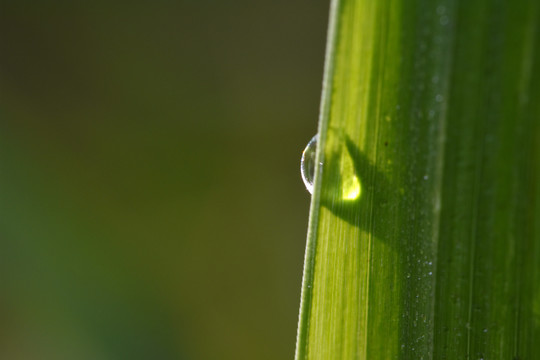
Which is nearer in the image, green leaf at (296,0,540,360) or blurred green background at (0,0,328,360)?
green leaf at (296,0,540,360)

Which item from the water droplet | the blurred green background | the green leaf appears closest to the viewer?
the green leaf

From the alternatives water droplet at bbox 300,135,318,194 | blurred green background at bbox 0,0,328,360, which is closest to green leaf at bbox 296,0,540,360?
water droplet at bbox 300,135,318,194

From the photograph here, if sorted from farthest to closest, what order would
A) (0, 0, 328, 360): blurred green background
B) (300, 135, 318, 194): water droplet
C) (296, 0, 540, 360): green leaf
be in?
(0, 0, 328, 360): blurred green background, (300, 135, 318, 194): water droplet, (296, 0, 540, 360): green leaf

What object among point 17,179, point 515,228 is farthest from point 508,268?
point 17,179

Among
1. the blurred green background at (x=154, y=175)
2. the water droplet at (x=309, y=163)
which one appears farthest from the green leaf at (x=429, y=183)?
the blurred green background at (x=154, y=175)

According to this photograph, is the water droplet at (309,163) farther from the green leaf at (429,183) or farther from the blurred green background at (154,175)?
the blurred green background at (154,175)

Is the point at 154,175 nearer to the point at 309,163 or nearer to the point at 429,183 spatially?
the point at 309,163

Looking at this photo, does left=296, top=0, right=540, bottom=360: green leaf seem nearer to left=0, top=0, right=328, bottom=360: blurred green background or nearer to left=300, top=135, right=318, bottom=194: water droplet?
left=300, top=135, right=318, bottom=194: water droplet

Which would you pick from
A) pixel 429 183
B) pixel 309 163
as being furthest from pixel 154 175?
pixel 429 183
